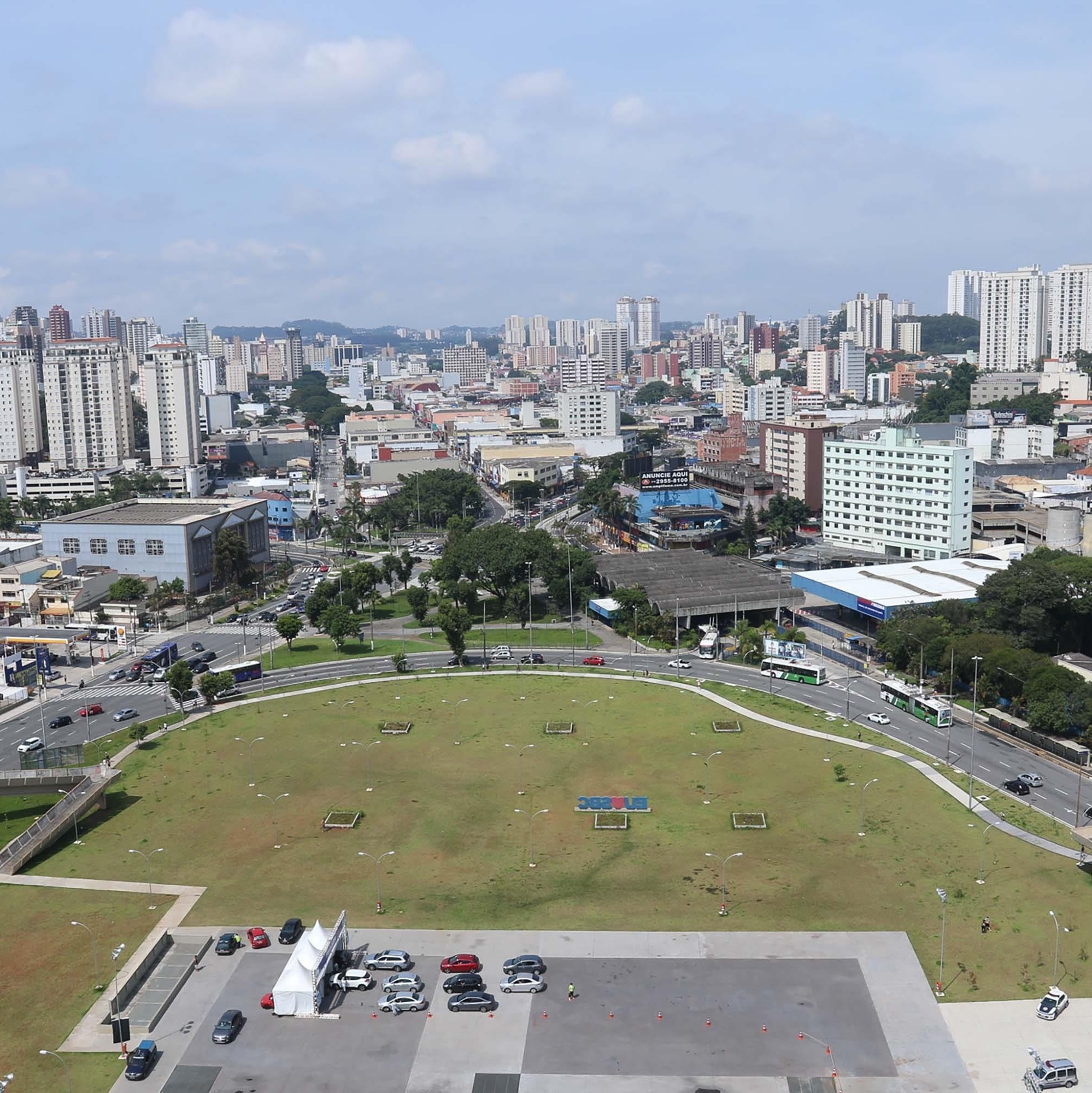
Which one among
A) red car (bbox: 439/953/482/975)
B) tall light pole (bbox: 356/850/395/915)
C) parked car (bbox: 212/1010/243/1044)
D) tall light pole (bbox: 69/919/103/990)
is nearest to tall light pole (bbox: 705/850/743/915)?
red car (bbox: 439/953/482/975)


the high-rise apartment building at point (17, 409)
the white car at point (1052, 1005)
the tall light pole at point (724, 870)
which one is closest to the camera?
the white car at point (1052, 1005)

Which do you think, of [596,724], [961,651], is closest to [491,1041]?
[596,724]

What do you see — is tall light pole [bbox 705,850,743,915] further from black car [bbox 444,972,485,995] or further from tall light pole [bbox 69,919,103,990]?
tall light pole [bbox 69,919,103,990]

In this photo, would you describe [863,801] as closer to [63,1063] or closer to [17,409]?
[63,1063]

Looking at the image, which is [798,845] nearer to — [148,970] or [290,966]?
[290,966]

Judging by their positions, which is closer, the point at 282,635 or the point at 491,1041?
the point at 491,1041

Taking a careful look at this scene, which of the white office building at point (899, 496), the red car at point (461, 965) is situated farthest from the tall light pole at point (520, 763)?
the white office building at point (899, 496)

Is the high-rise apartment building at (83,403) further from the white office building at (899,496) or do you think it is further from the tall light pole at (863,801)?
the tall light pole at (863,801)
